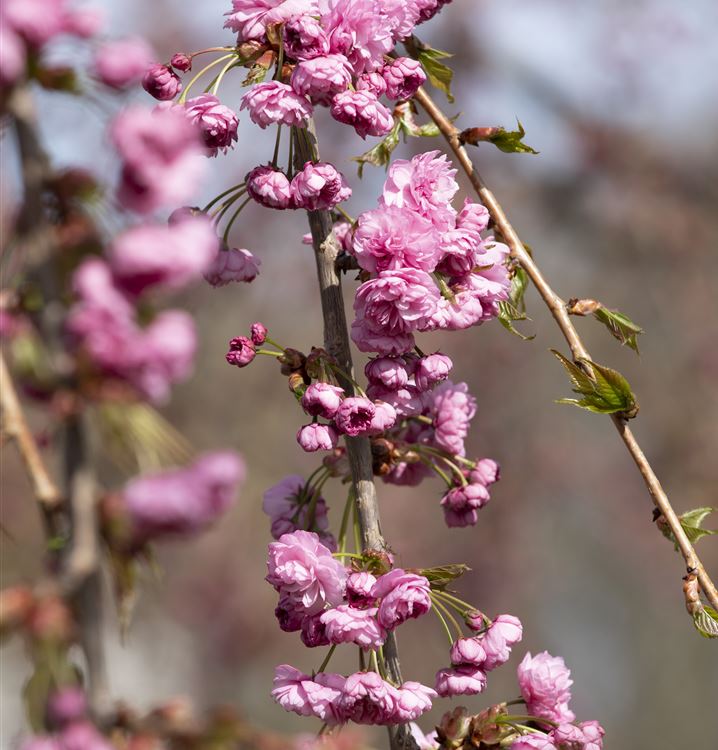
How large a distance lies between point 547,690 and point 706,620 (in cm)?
24

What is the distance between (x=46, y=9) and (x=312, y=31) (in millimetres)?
553

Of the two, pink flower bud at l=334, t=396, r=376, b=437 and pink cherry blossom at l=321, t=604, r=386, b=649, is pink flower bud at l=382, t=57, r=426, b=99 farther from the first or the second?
pink cherry blossom at l=321, t=604, r=386, b=649

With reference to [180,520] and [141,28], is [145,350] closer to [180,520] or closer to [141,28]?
[180,520]

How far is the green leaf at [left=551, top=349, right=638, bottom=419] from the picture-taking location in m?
1.42

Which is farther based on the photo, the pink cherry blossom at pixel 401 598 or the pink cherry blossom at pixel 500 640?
the pink cherry blossom at pixel 500 640

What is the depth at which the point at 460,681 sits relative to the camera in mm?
1348

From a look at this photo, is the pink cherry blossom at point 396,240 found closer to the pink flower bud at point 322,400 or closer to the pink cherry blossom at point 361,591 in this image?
the pink flower bud at point 322,400

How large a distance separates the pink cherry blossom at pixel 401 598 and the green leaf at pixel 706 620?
404 millimetres

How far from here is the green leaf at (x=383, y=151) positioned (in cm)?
150

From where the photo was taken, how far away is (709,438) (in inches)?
273

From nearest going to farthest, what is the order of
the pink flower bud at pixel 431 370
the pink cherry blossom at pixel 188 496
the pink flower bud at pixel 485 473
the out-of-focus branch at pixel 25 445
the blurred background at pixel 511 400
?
the pink cherry blossom at pixel 188 496, the out-of-focus branch at pixel 25 445, the pink flower bud at pixel 431 370, the pink flower bud at pixel 485 473, the blurred background at pixel 511 400

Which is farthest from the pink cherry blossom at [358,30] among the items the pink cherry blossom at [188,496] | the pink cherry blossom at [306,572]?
the pink cherry blossom at [188,496]

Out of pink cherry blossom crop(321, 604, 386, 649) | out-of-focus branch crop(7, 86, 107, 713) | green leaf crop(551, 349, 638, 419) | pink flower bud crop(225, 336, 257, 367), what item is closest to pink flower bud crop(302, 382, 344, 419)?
pink flower bud crop(225, 336, 257, 367)

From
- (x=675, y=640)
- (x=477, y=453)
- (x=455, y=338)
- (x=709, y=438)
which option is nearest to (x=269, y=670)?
(x=477, y=453)
